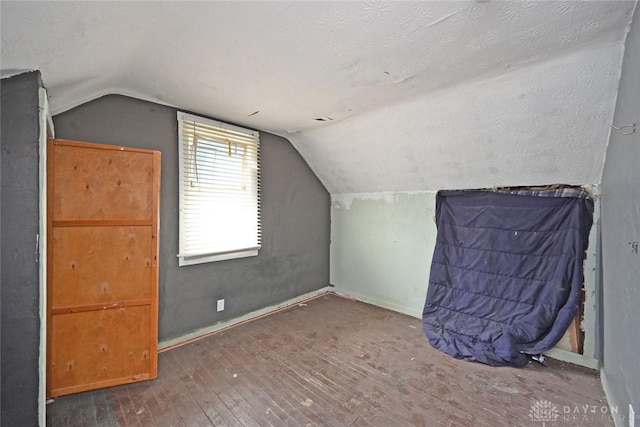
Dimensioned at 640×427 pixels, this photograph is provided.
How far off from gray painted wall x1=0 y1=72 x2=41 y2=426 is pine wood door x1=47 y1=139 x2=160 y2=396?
520 mm

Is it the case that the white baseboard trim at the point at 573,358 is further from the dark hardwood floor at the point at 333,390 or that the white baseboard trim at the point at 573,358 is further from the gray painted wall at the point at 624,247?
the gray painted wall at the point at 624,247

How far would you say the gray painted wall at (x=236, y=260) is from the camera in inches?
86.7

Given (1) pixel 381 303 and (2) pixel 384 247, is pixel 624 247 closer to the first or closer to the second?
(2) pixel 384 247

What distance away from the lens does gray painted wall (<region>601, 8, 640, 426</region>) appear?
3.95 ft

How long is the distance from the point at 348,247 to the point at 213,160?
2.18 m

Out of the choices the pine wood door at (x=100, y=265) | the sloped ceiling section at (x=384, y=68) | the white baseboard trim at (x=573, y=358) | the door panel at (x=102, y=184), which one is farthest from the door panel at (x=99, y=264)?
the white baseboard trim at (x=573, y=358)

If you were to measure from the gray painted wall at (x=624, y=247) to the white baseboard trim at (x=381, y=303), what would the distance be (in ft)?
5.28

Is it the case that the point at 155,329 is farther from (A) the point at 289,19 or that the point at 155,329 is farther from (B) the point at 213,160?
(A) the point at 289,19

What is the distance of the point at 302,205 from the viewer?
368cm

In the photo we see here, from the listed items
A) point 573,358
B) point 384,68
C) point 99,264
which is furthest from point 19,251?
point 573,358

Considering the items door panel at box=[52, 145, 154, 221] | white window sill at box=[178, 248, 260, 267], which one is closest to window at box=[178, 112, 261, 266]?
white window sill at box=[178, 248, 260, 267]

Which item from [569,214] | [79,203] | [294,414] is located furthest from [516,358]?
[79,203]

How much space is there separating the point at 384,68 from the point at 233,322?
2805 millimetres

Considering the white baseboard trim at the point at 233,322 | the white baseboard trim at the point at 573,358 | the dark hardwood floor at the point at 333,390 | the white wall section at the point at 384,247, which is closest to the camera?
the dark hardwood floor at the point at 333,390
